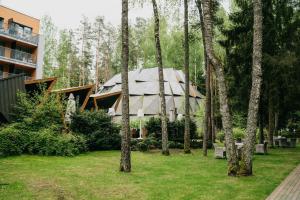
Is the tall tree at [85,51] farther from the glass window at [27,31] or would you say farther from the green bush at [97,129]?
the green bush at [97,129]

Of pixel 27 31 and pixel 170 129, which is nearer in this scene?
pixel 170 129

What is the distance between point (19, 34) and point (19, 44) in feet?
4.27

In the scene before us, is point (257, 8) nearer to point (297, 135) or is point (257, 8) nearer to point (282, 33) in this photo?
point (282, 33)

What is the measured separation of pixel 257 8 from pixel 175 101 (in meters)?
29.0

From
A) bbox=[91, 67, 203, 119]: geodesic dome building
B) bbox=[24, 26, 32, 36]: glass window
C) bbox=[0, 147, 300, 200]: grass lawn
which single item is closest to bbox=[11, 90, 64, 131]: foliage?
bbox=[0, 147, 300, 200]: grass lawn

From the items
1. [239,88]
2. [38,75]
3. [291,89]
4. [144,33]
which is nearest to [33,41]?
[38,75]

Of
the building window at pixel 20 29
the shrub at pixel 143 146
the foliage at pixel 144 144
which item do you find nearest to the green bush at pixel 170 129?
the foliage at pixel 144 144

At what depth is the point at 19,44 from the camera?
37.1m

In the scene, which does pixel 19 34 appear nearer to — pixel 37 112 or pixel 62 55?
pixel 62 55

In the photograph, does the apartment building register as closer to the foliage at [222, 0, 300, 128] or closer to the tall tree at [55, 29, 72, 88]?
the tall tree at [55, 29, 72, 88]

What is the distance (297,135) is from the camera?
40.8 m

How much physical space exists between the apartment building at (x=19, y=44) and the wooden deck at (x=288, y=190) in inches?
1190

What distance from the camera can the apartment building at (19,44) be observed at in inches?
1359

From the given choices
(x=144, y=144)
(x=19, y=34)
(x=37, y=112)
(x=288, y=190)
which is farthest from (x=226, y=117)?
(x=19, y=34)
